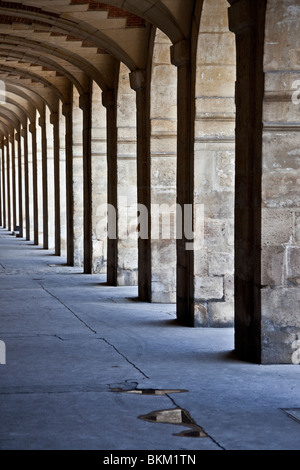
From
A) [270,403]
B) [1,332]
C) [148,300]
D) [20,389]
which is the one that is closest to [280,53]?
[270,403]

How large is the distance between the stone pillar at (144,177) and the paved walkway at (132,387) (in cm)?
98

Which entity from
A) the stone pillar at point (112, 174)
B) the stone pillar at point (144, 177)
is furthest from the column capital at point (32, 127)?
the stone pillar at point (144, 177)

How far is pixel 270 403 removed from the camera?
5.38 meters

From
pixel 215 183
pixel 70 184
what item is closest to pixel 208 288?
pixel 215 183

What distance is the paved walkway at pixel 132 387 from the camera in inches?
180

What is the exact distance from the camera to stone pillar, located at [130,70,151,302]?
10836 mm

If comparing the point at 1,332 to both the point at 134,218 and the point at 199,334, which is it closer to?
the point at 199,334

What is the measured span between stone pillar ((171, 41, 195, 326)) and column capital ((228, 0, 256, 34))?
72.4 inches

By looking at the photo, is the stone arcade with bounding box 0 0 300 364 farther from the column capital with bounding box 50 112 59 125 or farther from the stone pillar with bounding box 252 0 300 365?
the column capital with bounding box 50 112 59 125

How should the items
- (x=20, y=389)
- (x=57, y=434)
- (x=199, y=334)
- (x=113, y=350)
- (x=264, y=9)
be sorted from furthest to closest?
(x=199, y=334)
(x=113, y=350)
(x=264, y=9)
(x=20, y=389)
(x=57, y=434)

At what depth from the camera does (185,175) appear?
29.8 ft

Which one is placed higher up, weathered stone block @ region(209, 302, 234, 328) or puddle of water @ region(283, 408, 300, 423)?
weathered stone block @ region(209, 302, 234, 328)

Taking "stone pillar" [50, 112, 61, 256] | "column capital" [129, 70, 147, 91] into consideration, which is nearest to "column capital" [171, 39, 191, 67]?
"column capital" [129, 70, 147, 91]
